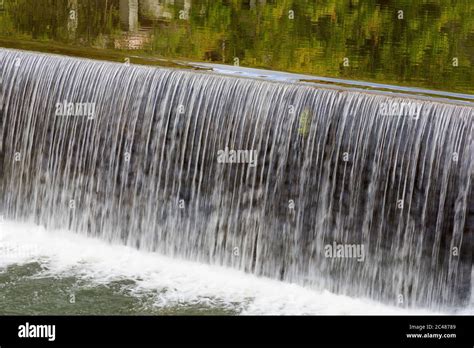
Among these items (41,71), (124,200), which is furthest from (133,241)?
(41,71)

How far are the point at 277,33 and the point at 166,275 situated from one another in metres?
3.97

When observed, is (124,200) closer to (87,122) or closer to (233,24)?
(87,122)

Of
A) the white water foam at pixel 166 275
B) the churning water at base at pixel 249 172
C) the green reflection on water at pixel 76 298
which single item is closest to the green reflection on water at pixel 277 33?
the churning water at base at pixel 249 172

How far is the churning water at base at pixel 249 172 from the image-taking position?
9812mm

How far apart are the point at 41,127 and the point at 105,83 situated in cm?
97

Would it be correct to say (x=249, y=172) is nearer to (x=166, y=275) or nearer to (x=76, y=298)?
(x=166, y=275)

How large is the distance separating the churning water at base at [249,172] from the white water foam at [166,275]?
0.13 metres

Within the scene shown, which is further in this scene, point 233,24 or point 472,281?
point 233,24

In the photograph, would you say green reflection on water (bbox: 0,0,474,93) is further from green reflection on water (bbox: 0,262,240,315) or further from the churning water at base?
green reflection on water (bbox: 0,262,240,315)

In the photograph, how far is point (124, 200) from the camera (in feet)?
A: 37.0
